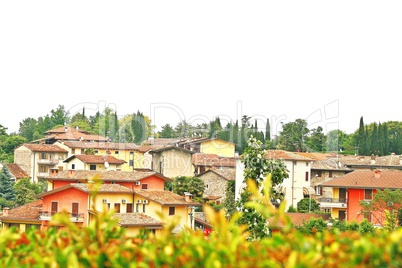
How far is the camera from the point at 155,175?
3934cm

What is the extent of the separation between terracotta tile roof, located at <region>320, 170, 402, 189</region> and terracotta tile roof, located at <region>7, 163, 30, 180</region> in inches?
1299

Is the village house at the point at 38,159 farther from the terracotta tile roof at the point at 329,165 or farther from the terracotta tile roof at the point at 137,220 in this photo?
the terracotta tile roof at the point at 137,220

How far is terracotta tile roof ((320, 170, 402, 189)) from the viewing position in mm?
38375

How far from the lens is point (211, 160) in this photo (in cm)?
6494

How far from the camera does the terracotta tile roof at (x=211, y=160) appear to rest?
6439cm

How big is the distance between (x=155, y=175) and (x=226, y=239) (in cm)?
3559

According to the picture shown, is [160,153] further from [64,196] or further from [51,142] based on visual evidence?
[64,196]

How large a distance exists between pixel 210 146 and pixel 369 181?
34.1 m

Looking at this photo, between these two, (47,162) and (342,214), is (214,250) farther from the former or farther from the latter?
(47,162)

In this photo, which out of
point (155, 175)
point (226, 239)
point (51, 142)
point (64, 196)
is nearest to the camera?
point (226, 239)

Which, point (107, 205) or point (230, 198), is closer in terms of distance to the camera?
point (107, 205)

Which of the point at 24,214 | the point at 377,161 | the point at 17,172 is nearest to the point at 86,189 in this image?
the point at 24,214

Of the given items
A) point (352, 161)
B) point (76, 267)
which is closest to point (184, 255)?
point (76, 267)

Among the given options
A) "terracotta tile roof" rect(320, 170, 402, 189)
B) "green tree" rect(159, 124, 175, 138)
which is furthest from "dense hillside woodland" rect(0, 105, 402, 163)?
"terracotta tile roof" rect(320, 170, 402, 189)
